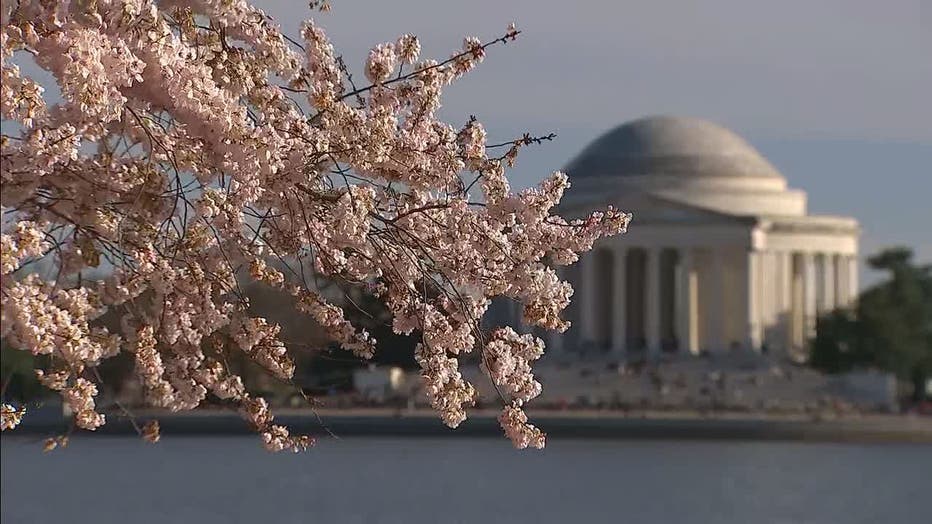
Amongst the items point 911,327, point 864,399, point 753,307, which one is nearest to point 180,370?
point 864,399

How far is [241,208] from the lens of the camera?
716 inches

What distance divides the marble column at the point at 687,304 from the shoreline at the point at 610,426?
45908 millimetres

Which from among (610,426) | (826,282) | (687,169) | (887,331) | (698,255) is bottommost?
(610,426)

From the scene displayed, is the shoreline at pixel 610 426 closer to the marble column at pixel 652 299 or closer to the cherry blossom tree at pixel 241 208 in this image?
the marble column at pixel 652 299

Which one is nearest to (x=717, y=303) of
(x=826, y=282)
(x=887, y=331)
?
(x=826, y=282)

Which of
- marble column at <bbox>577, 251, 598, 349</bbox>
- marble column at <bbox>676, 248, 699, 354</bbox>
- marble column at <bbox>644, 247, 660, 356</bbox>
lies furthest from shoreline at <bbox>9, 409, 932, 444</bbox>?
marble column at <bbox>577, 251, 598, 349</bbox>

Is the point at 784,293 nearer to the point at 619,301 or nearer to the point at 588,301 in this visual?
the point at 619,301

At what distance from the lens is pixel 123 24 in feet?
→ 54.2

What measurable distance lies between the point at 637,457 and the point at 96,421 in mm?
78748

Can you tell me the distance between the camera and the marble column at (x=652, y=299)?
506 ft

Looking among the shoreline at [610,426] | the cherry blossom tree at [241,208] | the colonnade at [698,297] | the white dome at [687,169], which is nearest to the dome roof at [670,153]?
the white dome at [687,169]

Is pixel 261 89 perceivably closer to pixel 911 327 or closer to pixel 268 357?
pixel 268 357

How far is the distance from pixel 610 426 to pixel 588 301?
180ft

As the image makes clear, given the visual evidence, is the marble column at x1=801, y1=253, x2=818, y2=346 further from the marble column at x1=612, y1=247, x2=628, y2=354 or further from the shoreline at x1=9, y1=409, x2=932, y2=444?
the shoreline at x1=9, y1=409, x2=932, y2=444
